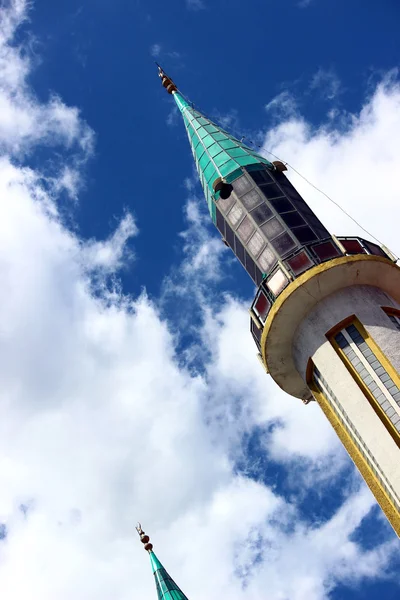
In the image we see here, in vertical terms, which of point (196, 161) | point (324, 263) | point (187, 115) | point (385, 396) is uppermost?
point (187, 115)

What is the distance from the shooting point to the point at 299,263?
23.2 meters

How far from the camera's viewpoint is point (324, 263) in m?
22.0

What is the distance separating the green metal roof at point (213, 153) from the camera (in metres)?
29.4

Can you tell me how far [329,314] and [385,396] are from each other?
12.3 ft

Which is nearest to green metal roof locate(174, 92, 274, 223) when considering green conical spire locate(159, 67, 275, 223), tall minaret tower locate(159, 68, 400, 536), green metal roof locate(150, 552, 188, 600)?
green conical spire locate(159, 67, 275, 223)

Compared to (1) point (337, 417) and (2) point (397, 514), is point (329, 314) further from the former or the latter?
(2) point (397, 514)

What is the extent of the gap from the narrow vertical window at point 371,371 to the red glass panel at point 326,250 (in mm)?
2748

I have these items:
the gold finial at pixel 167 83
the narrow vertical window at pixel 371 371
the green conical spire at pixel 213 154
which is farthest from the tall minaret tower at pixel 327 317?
the gold finial at pixel 167 83

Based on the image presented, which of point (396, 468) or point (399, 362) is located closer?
point (396, 468)

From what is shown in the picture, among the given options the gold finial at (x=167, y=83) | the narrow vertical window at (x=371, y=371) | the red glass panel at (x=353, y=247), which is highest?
the gold finial at (x=167, y=83)

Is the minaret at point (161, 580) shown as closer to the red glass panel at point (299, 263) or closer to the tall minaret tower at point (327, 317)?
the tall minaret tower at point (327, 317)

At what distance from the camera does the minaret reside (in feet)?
152

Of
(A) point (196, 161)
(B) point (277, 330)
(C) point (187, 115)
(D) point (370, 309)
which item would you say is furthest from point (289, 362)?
(C) point (187, 115)

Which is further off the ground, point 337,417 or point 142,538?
point 142,538
